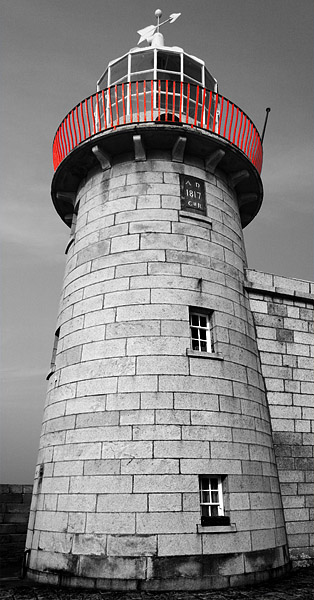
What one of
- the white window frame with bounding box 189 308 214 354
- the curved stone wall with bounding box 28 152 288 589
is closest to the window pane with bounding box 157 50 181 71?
the curved stone wall with bounding box 28 152 288 589

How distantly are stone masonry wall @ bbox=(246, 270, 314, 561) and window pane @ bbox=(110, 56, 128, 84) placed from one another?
770 centimetres

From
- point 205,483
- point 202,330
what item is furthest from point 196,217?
point 205,483

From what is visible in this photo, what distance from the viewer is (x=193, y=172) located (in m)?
13.1

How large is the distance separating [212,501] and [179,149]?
8983 millimetres

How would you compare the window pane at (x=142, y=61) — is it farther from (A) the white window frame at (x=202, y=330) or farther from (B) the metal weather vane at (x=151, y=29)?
(A) the white window frame at (x=202, y=330)

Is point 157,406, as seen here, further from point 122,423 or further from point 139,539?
point 139,539

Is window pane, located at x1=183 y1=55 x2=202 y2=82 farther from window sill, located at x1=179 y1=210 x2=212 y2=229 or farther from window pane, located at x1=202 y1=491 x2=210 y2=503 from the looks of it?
window pane, located at x1=202 y1=491 x2=210 y2=503

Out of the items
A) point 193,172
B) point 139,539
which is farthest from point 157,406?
point 193,172

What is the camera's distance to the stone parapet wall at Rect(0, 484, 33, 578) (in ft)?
43.1

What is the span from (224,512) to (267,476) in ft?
5.60

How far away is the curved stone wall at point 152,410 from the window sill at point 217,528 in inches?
1.1

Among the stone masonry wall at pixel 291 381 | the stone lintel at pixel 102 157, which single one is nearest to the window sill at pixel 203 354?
the stone masonry wall at pixel 291 381

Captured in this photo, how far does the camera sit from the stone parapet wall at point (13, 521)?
13.1 meters

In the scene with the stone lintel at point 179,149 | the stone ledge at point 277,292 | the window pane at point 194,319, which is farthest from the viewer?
the stone ledge at point 277,292
